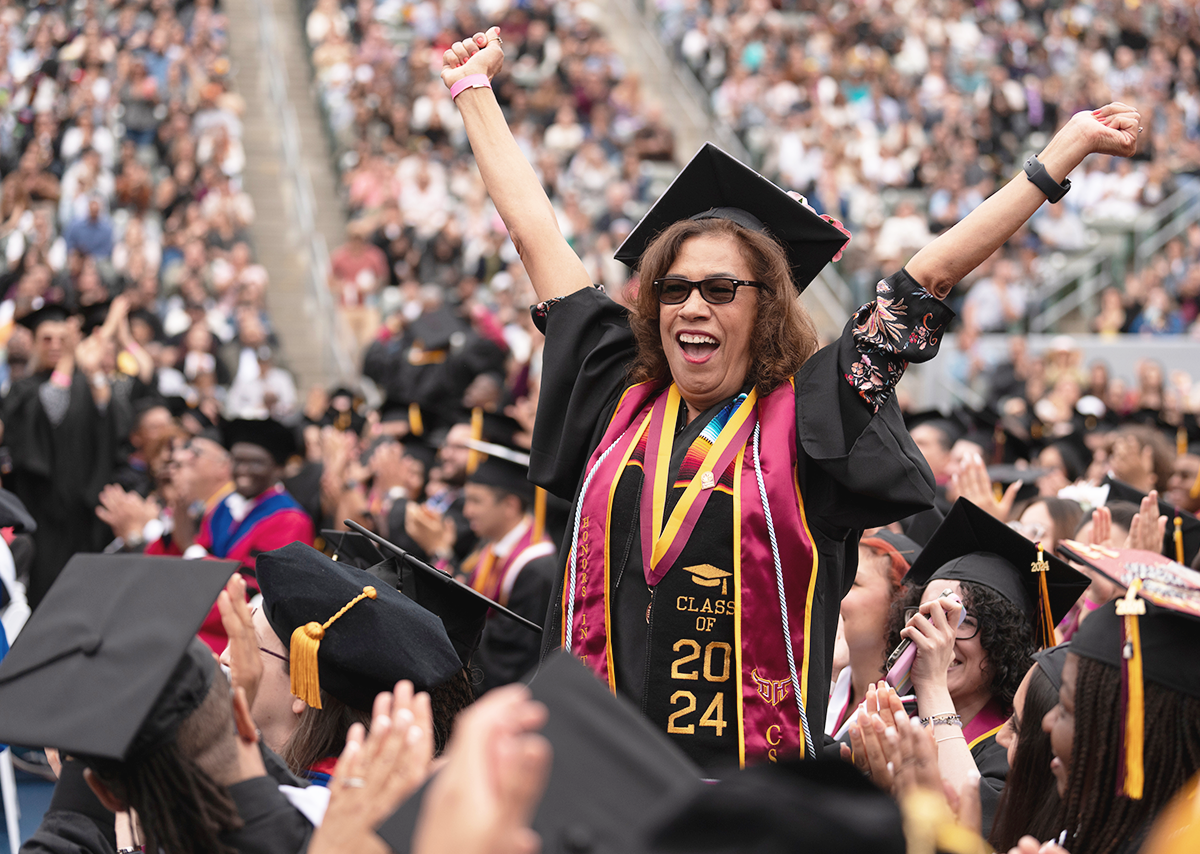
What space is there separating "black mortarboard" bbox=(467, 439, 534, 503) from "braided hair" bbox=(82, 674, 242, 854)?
453 centimetres

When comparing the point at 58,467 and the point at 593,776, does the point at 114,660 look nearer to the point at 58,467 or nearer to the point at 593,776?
the point at 593,776

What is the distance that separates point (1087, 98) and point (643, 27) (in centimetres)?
764

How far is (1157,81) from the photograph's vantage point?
21.4 meters

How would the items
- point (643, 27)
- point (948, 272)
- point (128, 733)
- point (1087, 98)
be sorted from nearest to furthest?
point (128, 733) → point (948, 272) → point (1087, 98) → point (643, 27)

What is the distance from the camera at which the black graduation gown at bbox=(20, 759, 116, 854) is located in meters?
2.41

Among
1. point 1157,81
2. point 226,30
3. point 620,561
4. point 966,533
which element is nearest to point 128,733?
point 620,561

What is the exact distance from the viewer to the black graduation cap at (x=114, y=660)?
203 centimetres

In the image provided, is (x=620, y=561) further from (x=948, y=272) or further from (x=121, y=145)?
(x=121, y=145)

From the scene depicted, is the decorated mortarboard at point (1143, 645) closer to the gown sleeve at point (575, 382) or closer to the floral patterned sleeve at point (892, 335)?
the floral patterned sleeve at point (892, 335)

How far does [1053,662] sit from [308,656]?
1594mm

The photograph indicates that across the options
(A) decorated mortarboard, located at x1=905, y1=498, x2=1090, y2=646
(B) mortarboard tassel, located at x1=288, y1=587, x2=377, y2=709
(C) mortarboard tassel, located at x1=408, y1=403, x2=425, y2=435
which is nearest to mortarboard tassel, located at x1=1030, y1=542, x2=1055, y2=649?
(A) decorated mortarboard, located at x1=905, y1=498, x2=1090, y2=646

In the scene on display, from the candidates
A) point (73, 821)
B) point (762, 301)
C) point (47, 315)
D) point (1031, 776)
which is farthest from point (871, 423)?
point (47, 315)

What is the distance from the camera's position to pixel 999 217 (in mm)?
2650

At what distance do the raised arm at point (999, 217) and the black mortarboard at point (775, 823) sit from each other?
1.41m
